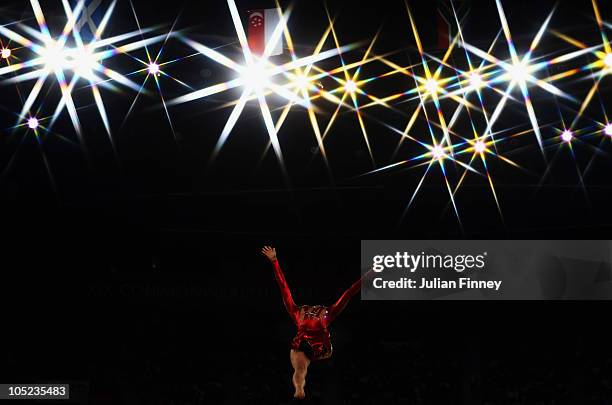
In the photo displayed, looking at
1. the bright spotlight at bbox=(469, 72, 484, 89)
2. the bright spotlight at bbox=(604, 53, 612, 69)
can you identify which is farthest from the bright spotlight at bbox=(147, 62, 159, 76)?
the bright spotlight at bbox=(604, 53, 612, 69)

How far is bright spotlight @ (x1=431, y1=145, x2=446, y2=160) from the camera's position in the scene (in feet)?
23.7

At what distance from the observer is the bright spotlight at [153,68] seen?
6243 mm

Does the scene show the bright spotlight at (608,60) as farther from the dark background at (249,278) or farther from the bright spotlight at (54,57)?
the bright spotlight at (54,57)

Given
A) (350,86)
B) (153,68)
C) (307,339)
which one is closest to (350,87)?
(350,86)

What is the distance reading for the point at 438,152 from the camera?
7.27m

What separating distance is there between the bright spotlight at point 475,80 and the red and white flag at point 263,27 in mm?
2329

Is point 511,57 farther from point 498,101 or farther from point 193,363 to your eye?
point 193,363

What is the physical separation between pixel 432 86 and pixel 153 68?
9.70ft

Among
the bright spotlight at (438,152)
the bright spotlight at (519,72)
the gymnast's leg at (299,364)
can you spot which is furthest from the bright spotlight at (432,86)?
the gymnast's leg at (299,364)

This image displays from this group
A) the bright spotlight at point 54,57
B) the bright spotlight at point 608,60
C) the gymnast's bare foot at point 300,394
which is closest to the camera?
the gymnast's bare foot at point 300,394

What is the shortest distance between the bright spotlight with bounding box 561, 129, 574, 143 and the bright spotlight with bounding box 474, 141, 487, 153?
2.86 feet

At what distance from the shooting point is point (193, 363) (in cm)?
832

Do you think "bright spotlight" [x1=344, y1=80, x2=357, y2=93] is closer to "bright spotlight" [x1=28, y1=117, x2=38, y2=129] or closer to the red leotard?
the red leotard

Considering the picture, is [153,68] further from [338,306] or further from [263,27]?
[338,306]
